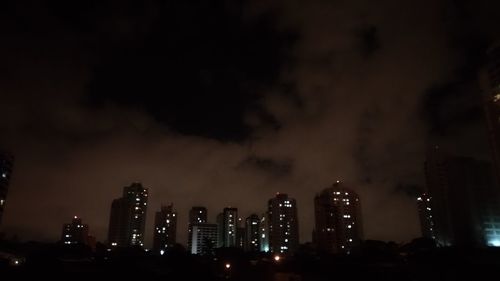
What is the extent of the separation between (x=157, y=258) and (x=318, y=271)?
825 inches

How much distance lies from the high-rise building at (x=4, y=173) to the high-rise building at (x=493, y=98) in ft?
331

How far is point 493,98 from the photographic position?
3019 inches

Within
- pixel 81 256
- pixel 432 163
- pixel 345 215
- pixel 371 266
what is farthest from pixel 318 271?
pixel 345 215

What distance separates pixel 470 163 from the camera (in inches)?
4387

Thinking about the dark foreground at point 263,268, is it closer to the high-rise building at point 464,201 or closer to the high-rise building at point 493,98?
the high-rise building at point 493,98

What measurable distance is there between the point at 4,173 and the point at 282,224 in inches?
3761

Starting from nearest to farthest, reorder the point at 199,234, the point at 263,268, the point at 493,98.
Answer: the point at 263,268, the point at 493,98, the point at 199,234

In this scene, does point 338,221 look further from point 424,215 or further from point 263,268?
point 263,268

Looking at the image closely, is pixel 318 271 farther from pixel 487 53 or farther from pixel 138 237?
pixel 138 237

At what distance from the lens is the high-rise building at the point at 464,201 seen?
105875 mm

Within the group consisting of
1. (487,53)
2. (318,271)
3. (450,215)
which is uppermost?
(487,53)

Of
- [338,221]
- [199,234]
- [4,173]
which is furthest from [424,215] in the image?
[4,173]

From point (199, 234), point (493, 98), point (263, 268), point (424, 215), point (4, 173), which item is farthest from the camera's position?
point (199, 234)

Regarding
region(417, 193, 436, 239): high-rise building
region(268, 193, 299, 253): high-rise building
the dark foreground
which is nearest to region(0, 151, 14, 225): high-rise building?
the dark foreground
